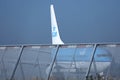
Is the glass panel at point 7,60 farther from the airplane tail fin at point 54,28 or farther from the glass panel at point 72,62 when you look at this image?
the airplane tail fin at point 54,28

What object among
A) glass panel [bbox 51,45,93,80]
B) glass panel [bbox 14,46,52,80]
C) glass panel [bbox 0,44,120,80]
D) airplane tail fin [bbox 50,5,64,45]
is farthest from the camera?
airplane tail fin [bbox 50,5,64,45]

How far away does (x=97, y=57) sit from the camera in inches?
246

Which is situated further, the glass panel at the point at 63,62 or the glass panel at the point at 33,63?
the glass panel at the point at 33,63

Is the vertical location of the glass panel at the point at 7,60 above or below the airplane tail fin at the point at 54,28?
above

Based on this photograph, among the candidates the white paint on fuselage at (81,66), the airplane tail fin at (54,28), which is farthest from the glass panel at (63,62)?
the airplane tail fin at (54,28)

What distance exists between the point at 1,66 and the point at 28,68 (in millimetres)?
740

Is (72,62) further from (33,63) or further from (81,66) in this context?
(33,63)

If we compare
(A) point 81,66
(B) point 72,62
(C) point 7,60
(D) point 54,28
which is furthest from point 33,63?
(D) point 54,28

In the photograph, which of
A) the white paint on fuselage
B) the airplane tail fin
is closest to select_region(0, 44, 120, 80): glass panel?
the white paint on fuselage

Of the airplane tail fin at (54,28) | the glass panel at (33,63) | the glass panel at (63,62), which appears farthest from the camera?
the airplane tail fin at (54,28)

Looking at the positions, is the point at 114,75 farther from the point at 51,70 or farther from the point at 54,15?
the point at 54,15

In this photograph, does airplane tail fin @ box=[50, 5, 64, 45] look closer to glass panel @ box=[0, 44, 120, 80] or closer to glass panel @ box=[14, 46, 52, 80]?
glass panel @ box=[0, 44, 120, 80]

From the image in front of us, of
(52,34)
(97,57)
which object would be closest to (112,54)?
(97,57)

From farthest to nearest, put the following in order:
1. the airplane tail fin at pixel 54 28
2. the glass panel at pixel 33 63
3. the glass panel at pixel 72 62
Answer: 1. the airplane tail fin at pixel 54 28
2. the glass panel at pixel 33 63
3. the glass panel at pixel 72 62
